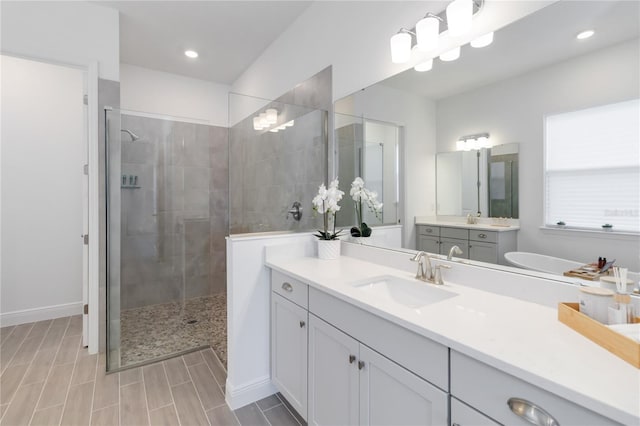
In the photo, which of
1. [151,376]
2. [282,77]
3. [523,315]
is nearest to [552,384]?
[523,315]

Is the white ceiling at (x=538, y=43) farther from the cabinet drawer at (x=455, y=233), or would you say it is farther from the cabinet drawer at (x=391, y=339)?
the cabinet drawer at (x=391, y=339)

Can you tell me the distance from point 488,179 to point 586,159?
0.36 m

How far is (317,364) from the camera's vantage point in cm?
141

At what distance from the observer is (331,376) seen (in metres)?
1.32

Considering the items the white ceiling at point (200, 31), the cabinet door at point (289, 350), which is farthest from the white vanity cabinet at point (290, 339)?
the white ceiling at point (200, 31)

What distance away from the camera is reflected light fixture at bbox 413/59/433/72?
5.10 feet

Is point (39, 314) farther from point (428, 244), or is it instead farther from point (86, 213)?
point (428, 244)

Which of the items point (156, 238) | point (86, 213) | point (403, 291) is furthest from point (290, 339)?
point (86, 213)

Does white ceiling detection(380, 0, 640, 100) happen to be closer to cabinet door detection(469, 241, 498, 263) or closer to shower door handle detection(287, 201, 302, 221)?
cabinet door detection(469, 241, 498, 263)

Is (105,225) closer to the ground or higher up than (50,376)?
higher up

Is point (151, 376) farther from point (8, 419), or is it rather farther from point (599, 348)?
point (599, 348)

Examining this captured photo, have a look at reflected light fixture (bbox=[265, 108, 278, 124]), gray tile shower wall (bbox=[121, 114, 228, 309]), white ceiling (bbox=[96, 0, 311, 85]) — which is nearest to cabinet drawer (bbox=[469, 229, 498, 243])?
reflected light fixture (bbox=[265, 108, 278, 124])

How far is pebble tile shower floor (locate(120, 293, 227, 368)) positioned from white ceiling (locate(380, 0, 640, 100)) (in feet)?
7.77

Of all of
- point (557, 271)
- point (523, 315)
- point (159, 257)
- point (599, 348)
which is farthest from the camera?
point (159, 257)
